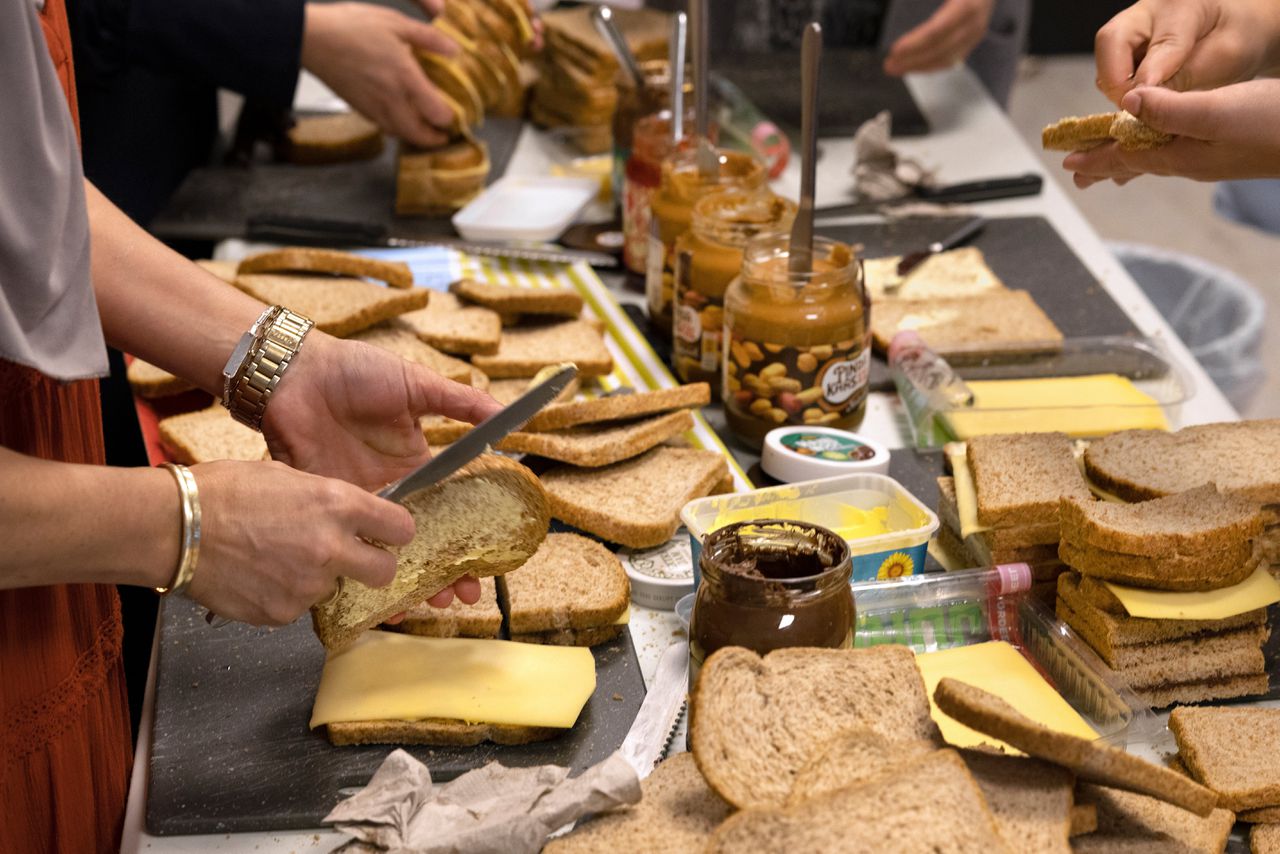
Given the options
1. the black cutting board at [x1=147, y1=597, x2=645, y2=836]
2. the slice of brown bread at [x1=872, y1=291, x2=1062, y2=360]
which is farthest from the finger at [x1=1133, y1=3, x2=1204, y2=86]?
the black cutting board at [x1=147, y1=597, x2=645, y2=836]

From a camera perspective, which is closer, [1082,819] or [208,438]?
[1082,819]

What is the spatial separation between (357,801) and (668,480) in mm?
868

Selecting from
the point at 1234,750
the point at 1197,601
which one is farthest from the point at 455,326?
the point at 1234,750

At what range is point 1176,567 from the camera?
61.0 inches

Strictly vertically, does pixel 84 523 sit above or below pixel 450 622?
above

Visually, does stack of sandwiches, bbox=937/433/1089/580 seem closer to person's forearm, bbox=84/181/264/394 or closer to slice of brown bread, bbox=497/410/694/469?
slice of brown bread, bbox=497/410/694/469

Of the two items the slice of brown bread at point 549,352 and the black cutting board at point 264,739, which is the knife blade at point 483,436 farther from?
the slice of brown bread at point 549,352

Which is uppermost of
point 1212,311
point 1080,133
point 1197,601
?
Answer: point 1080,133

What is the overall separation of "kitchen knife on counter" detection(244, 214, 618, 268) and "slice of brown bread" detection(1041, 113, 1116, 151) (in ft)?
4.09

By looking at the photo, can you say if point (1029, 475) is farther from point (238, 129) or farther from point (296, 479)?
point (238, 129)

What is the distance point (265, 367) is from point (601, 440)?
0.58 meters

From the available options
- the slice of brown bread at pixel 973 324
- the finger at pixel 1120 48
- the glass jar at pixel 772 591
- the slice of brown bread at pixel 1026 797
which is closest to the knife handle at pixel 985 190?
the slice of brown bread at pixel 973 324

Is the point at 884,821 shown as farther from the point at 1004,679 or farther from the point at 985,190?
the point at 985,190

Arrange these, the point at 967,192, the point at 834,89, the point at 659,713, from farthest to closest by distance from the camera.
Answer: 1. the point at 834,89
2. the point at 967,192
3. the point at 659,713
